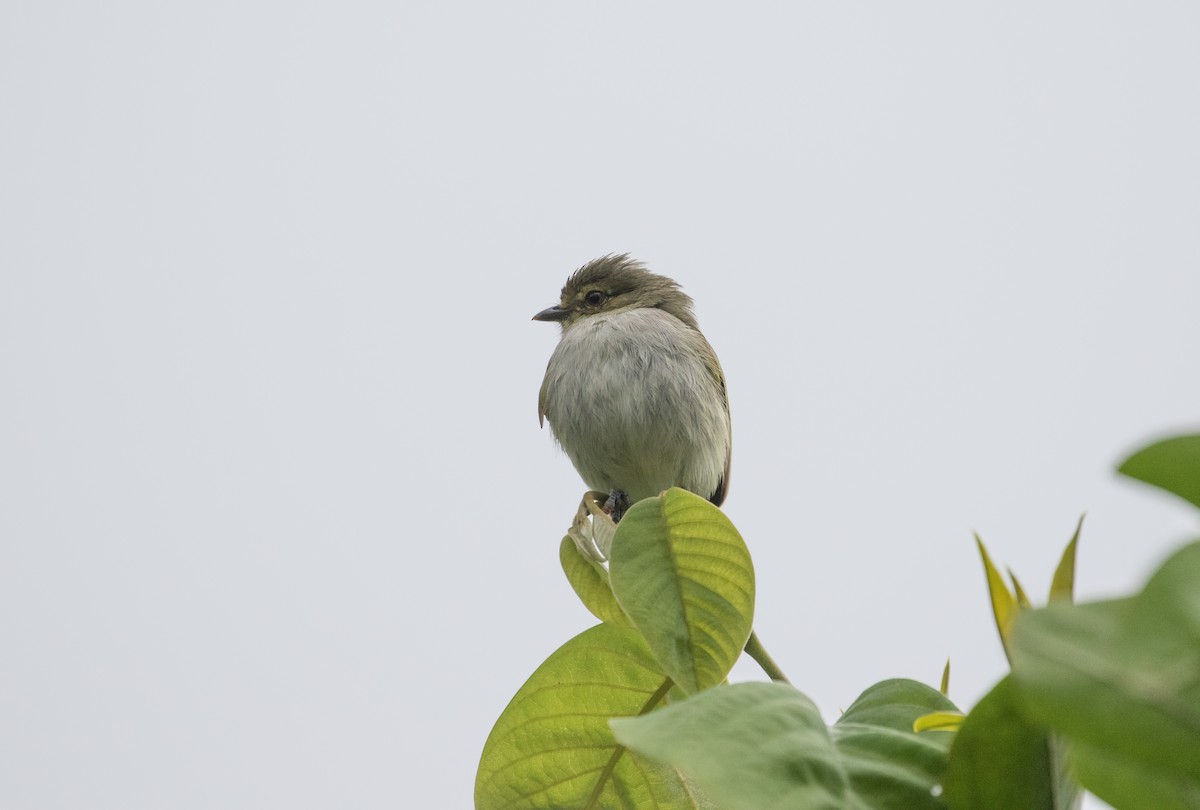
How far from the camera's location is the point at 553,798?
1530 mm

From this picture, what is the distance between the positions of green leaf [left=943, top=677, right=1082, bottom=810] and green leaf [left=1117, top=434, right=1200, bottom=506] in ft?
0.62

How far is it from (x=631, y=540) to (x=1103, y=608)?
98 cm

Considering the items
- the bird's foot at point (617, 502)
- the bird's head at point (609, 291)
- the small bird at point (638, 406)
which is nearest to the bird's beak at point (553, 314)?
the bird's head at point (609, 291)

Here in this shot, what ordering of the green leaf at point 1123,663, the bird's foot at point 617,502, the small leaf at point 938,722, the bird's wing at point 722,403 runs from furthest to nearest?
the bird's wing at point 722,403, the bird's foot at point 617,502, the small leaf at point 938,722, the green leaf at point 1123,663

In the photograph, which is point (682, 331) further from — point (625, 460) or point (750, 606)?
point (750, 606)

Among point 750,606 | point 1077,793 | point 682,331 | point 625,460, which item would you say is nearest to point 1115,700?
point 1077,793

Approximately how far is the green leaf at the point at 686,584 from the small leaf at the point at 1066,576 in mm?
538

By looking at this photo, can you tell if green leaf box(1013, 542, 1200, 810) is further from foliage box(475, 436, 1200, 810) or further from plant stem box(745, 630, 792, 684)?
plant stem box(745, 630, 792, 684)

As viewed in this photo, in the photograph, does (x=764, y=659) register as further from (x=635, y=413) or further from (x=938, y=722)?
(x=635, y=413)

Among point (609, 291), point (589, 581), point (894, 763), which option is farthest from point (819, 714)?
point (609, 291)

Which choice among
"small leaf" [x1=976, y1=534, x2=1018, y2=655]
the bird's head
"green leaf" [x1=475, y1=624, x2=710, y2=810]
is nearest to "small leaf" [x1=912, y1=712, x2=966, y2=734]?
"small leaf" [x1=976, y1=534, x2=1018, y2=655]

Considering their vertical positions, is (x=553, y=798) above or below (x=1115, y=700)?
below

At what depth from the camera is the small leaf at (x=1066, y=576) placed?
0.93m

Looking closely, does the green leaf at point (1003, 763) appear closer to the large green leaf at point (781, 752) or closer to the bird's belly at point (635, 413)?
the large green leaf at point (781, 752)
